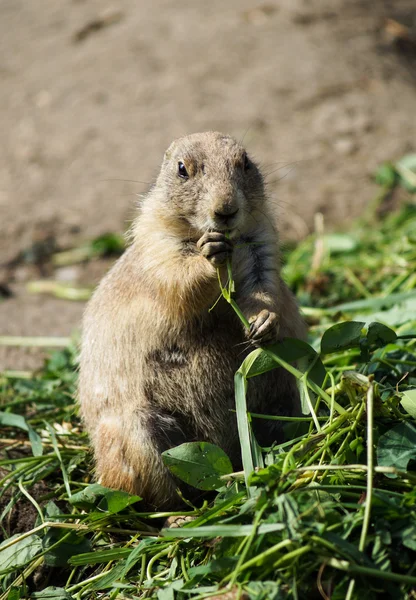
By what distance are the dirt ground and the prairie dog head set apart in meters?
4.24

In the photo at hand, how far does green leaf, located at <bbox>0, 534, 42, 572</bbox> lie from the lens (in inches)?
155

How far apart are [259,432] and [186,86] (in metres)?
7.61

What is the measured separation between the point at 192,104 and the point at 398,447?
8001mm

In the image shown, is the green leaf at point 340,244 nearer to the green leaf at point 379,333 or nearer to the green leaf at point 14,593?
the green leaf at point 379,333

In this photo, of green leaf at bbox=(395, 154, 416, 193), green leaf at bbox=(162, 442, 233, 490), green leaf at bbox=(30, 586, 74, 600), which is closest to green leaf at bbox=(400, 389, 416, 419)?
green leaf at bbox=(162, 442, 233, 490)

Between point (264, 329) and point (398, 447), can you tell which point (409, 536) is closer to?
point (398, 447)

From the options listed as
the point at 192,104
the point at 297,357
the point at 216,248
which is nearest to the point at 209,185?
the point at 216,248

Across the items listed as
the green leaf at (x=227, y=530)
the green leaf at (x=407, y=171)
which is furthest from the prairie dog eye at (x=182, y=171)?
the green leaf at (x=407, y=171)

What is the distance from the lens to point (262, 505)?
3156 millimetres

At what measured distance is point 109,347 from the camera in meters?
4.43

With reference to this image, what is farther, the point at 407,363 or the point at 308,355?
the point at 407,363

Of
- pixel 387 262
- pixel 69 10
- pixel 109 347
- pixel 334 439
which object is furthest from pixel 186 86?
pixel 334 439

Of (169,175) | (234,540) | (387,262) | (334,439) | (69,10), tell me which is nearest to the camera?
(234,540)

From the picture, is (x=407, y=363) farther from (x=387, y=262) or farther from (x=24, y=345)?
(x=24, y=345)
